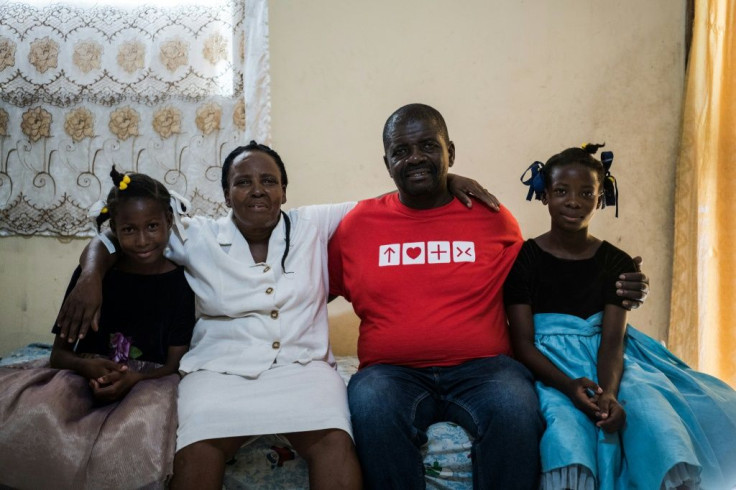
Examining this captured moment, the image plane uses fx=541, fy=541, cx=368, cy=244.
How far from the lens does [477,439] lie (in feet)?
5.00

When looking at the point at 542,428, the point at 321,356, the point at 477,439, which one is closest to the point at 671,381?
the point at 542,428

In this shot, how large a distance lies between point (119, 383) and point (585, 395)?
4.42 ft

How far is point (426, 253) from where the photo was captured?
6.00ft

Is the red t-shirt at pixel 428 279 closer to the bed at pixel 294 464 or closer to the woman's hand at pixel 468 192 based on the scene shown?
the woman's hand at pixel 468 192

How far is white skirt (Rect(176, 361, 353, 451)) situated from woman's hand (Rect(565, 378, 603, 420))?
645 millimetres

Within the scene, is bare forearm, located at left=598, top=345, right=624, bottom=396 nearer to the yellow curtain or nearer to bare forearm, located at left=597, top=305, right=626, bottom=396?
bare forearm, located at left=597, top=305, right=626, bottom=396

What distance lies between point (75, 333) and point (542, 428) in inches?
54.5

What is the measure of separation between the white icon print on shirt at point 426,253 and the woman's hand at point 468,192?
156 millimetres

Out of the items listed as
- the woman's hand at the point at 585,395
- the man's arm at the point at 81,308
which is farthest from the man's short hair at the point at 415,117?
the man's arm at the point at 81,308

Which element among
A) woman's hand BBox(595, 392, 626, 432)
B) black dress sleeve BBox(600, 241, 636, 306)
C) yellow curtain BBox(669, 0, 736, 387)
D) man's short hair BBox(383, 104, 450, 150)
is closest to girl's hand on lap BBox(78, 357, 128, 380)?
man's short hair BBox(383, 104, 450, 150)

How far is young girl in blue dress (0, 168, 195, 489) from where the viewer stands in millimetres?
1419

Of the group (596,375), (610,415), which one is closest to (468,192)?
(596,375)

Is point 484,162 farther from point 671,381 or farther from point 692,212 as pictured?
point 671,381

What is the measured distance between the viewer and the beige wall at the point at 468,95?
266cm
